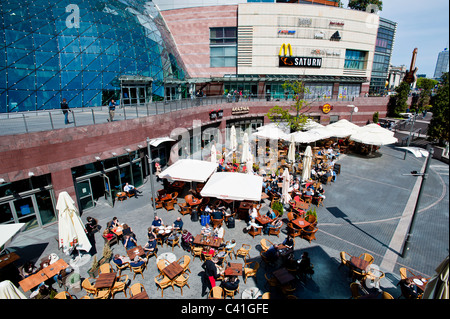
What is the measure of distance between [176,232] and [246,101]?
24.9 metres

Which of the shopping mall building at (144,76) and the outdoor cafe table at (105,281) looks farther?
the shopping mall building at (144,76)

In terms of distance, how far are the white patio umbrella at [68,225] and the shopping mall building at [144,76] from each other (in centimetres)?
367

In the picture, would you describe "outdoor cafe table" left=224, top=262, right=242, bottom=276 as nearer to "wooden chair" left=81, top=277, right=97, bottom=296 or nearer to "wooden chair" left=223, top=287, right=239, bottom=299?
"wooden chair" left=223, top=287, right=239, bottom=299

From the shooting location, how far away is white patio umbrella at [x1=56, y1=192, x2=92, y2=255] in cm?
966

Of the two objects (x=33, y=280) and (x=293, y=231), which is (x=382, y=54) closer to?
(x=293, y=231)

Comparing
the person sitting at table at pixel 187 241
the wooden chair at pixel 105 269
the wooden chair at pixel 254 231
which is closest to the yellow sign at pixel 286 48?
the wooden chair at pixel 254 231

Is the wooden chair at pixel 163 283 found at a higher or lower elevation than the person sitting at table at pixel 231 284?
lower

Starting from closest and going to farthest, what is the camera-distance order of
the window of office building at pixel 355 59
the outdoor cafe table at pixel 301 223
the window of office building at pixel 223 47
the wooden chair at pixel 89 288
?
the wooden chair at pixel 89 288
the outdoor cafe table at pixel 301 223
the window of office building at pixel 223 47
the window of office building at pixel 355 59

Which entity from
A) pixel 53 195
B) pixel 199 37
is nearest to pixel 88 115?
pixel 53 195

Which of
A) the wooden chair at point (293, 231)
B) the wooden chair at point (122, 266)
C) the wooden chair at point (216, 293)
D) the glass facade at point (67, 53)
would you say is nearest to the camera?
the wooden chair at point (216, 293)

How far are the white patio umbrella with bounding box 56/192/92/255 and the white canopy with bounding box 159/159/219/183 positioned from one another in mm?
5002

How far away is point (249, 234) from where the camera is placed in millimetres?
12195

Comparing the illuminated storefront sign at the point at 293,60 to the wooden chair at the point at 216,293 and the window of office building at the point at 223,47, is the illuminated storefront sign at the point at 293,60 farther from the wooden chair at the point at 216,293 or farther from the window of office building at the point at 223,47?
the wooden chair at the point at 216,293

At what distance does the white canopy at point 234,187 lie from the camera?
11.8 meters
